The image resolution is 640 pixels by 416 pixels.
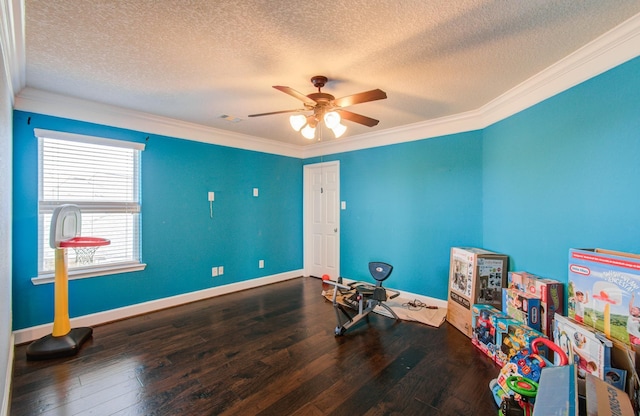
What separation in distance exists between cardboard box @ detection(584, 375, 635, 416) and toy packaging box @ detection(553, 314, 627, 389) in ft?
0.60

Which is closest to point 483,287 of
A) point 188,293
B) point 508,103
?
point 508,103

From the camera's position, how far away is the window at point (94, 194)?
9.25 ft

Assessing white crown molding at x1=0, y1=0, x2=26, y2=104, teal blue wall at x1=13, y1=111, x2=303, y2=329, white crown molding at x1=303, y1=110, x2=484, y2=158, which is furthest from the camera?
white crown molding at x1=303, y1=110, x2=484, y2=158

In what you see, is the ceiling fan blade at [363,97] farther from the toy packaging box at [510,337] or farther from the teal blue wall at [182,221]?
the teal blue wall at [182,221]

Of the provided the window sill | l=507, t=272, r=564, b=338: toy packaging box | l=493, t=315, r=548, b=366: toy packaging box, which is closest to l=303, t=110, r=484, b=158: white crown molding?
l=507, t=272, r=564, b=338: toy packaging box

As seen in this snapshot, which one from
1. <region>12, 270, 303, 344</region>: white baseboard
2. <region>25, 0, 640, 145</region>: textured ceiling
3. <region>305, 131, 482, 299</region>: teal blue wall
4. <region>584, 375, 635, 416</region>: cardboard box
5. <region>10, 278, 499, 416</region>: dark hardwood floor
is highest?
<region>25, 0, 640, 145</region>: textured ceiling

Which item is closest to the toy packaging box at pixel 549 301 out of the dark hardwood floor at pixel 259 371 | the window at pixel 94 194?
the dark hardwood floor at pixel 259 371

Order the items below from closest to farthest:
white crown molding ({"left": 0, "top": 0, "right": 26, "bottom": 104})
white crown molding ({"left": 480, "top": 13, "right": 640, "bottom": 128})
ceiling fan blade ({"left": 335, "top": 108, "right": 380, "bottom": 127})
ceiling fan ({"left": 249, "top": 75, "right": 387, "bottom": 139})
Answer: white crown molding ({"left": 0, "top": 0, "right": 26, "bottom": 104}) → white crown molding ({"left": 480, "top": 13, "right": 640, "bottom": 128}) → ceiling fan ({"left": 249, "top": 75, "right": 387, "bottom": 139}) → ceiling fan blade ({"left": 335, "top": 108, "right": 380, "bottom": 127})

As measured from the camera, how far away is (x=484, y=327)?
2.53m

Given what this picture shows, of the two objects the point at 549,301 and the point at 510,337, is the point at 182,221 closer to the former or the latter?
the point at 510,337

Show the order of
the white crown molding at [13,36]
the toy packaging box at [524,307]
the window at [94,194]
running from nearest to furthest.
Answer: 1. the white crown molding at [13,36]
2. the toy packaging box at [524,307]
3. the window at [94,194]

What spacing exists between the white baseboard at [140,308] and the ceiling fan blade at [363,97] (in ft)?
10.7

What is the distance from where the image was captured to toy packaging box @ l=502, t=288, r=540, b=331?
225cm

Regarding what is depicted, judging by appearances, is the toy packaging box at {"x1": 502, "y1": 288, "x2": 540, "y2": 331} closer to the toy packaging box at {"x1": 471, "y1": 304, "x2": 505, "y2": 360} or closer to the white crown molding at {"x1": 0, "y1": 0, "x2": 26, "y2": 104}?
the toy packaging box at {"x1": 471, "y1": 304, "x2": 505, "y2": 360}
